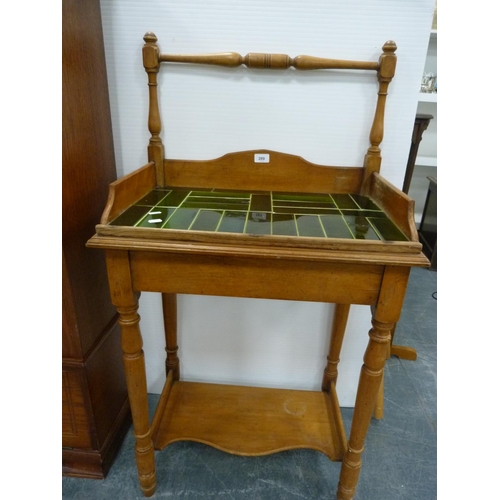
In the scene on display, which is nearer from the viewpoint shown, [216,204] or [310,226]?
[310,226]

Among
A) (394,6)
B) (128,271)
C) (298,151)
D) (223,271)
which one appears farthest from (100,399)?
(394,6)

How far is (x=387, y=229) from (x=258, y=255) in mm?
288

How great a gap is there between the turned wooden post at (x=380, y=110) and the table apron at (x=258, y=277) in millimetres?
383

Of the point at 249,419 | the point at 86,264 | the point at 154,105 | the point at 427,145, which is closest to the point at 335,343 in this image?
the point at 249,419

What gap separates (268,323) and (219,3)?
938 mm

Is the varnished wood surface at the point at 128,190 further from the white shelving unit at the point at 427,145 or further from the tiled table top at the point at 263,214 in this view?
the white shelving unit at the point at 427,145

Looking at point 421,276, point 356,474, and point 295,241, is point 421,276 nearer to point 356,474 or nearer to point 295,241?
point 356,474

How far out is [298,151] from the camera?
1.06 m

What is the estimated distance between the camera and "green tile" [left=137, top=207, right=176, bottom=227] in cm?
78

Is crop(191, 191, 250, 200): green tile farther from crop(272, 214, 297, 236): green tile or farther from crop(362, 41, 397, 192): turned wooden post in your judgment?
crop(362, 41, 397, 192): turned wooden post

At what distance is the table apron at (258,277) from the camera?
0.74m

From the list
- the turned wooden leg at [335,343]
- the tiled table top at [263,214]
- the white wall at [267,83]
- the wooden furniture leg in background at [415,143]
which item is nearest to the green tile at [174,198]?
the tiled table top at [263,214]

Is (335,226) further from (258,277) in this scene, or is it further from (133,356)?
(133,356)

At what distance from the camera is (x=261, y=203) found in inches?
37.3
